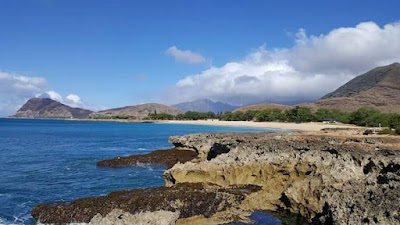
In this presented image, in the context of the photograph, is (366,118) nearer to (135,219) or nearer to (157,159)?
(157,159)

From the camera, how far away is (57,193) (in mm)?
36469

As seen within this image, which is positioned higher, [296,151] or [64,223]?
[296,151]

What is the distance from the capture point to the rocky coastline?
1848 centimetres

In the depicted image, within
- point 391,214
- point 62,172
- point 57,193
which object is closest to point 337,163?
point 391,214

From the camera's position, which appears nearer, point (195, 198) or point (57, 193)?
point (195, 198)

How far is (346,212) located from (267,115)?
18434 centimetres

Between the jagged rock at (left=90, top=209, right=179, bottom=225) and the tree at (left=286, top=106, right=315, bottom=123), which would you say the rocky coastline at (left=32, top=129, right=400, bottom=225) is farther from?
the tree at (left=286, top=106, right=315, bottom=123)

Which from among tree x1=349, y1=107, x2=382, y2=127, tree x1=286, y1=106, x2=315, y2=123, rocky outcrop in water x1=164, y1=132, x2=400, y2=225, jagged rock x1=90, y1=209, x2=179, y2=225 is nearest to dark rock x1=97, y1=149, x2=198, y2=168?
rocky outcrop in water x1=164, y1=132, x2=400, y2=225

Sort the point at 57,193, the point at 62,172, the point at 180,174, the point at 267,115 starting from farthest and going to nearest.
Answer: the point at 267,115 → the point at 62,172 → the point at 57,193 → the point at 180,174

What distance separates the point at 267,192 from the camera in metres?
28.0

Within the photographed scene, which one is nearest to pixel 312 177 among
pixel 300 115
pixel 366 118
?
pixel 366 118

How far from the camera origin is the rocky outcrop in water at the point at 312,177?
1820cm

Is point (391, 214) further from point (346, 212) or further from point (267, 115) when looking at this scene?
point (267, 115)

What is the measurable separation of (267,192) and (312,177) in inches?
139
